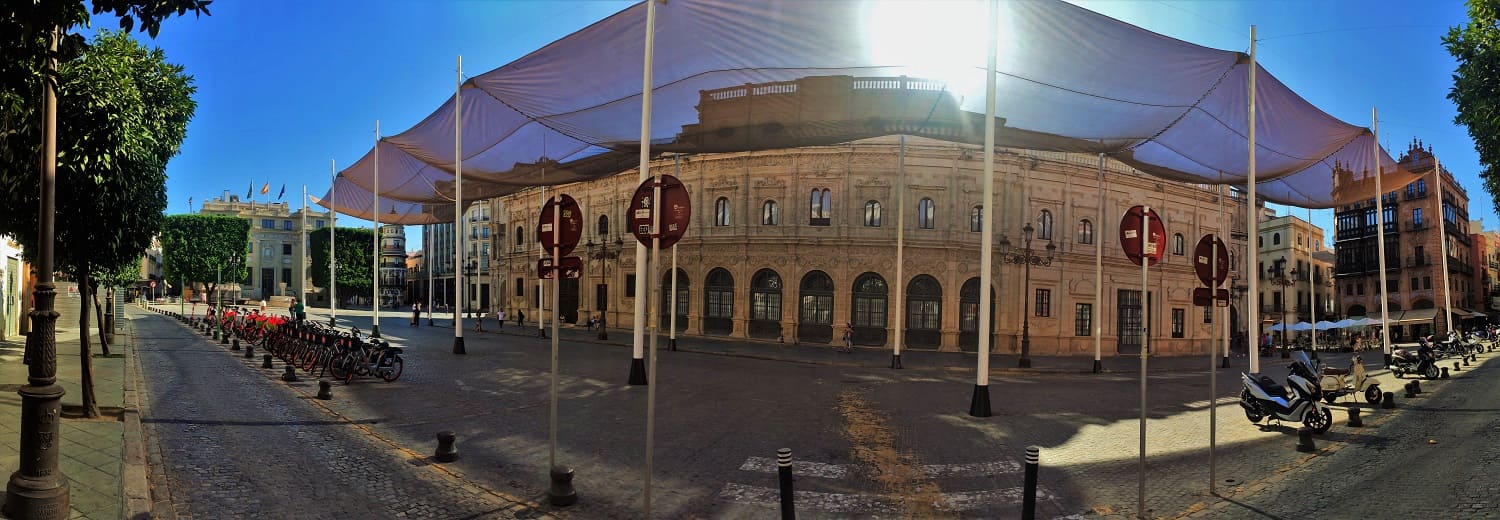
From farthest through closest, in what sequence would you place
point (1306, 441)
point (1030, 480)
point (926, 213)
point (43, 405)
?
point (926, 213) → point (1306, 441) → point (1030, 480) → point (43, 405)

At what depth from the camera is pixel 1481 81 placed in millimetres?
13031

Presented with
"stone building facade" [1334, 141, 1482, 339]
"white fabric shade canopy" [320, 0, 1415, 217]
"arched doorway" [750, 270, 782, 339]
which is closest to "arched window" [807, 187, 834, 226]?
"arched doorway" [750, 270, 782, 339]

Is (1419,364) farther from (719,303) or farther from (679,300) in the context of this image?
(679,300)

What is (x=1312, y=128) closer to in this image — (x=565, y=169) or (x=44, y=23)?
(x=565, y=169)

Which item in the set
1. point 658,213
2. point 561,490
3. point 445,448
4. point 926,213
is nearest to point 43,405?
point 445,448

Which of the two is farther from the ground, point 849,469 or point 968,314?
point 968,314

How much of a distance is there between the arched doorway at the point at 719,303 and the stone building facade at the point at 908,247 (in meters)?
0.06

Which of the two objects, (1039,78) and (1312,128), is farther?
(1312,128)

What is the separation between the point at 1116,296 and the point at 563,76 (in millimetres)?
32894

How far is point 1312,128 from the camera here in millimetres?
16922

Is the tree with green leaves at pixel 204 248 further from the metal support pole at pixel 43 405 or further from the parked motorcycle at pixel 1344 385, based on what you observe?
the parked motorcycle at pixel 1344 385

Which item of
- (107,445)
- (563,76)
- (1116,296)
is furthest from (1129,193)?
(107,445)

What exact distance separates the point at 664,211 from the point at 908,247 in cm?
2799

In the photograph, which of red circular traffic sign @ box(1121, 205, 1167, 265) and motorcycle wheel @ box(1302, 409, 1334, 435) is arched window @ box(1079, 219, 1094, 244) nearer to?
motorcycle wheel @ box(1302, 409, 1334, 435)
